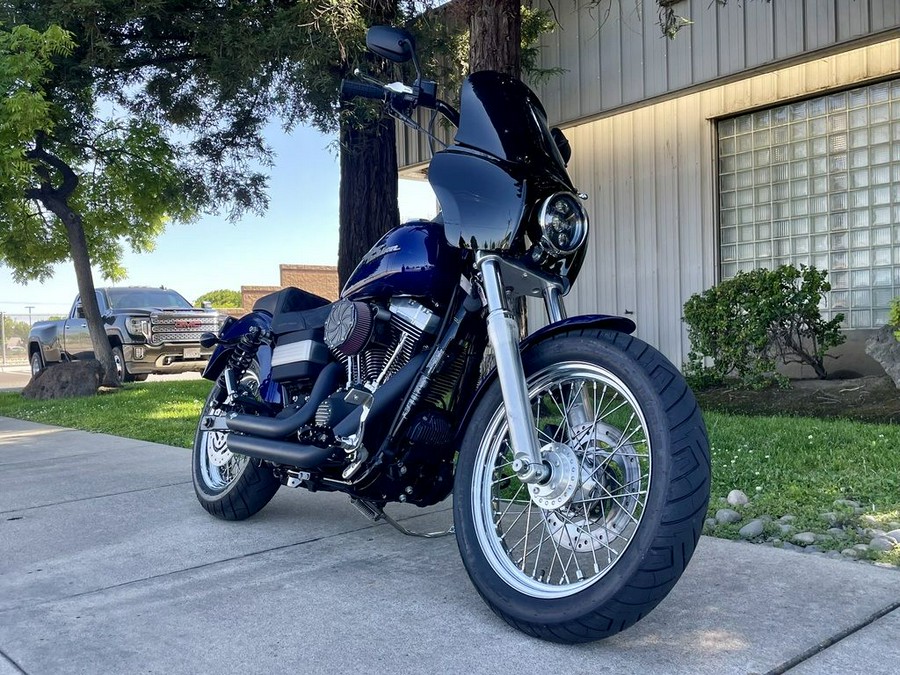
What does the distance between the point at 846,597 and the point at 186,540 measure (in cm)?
274

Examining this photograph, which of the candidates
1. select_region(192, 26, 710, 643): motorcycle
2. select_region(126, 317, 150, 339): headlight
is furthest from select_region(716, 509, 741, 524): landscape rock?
select_region(126, 317, 150, 339): headlight

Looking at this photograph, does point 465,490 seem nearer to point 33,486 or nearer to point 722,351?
point 33,486

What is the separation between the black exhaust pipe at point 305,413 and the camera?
10.7 feet

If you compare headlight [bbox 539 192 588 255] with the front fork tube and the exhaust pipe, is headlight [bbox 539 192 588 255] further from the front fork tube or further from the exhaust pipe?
the exhaust pipe

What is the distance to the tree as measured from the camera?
862 cm

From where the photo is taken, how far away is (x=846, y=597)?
8.68 feet

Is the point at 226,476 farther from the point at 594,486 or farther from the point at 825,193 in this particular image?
the point at 825,193

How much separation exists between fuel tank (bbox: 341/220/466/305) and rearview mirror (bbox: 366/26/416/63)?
0.62 m

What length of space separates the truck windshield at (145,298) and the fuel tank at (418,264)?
13.5 metres

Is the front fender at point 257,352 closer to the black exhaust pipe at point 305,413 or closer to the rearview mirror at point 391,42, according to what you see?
the black exhaust pipe at point 305,413

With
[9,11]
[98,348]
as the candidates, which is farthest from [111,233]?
[9,11]

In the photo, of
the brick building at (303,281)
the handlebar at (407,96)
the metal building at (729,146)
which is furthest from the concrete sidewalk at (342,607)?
the brick building at (303,281)

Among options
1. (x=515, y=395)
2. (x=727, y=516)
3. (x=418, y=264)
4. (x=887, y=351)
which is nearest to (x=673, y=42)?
(x=887, y=351)

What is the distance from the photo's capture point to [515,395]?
8.17ft
